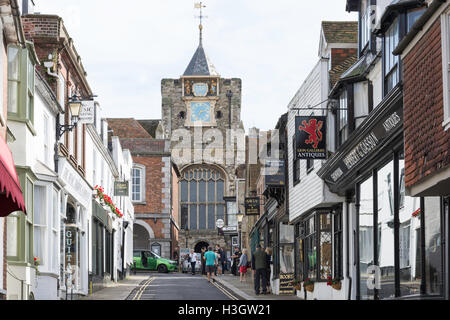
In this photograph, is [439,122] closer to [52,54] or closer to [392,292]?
[392,292]

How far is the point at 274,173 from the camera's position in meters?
29.8

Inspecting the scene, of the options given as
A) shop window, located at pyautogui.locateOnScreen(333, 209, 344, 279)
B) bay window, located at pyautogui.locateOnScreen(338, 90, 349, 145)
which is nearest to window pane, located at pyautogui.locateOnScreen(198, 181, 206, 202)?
shop window, located at pyautogui.locateOnScreen(333, 209, 344, 279)

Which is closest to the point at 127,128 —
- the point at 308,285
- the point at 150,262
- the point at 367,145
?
the point at 150,262

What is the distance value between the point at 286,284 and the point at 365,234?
9.91 meters

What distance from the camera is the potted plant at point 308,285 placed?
24.2m

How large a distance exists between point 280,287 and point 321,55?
322 inches

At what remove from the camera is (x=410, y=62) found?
40.7 ft

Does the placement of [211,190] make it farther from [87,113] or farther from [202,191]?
[87,113]

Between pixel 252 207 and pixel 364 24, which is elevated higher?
pixel 364 24

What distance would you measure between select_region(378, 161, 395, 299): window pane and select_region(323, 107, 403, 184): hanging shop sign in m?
0.53

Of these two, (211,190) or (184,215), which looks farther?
(184,215)

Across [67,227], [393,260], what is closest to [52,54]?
[67,227]

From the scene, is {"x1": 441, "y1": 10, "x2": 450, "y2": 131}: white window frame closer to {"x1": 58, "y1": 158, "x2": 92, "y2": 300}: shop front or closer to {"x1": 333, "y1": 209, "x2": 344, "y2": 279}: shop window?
{"x1": 333, "y1": 209, "x2": 344, "y2": 279}: shop window

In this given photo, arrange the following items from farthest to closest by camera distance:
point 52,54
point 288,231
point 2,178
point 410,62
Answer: point 288,231 < point 52,54 < point 410,62 < point 2,178
